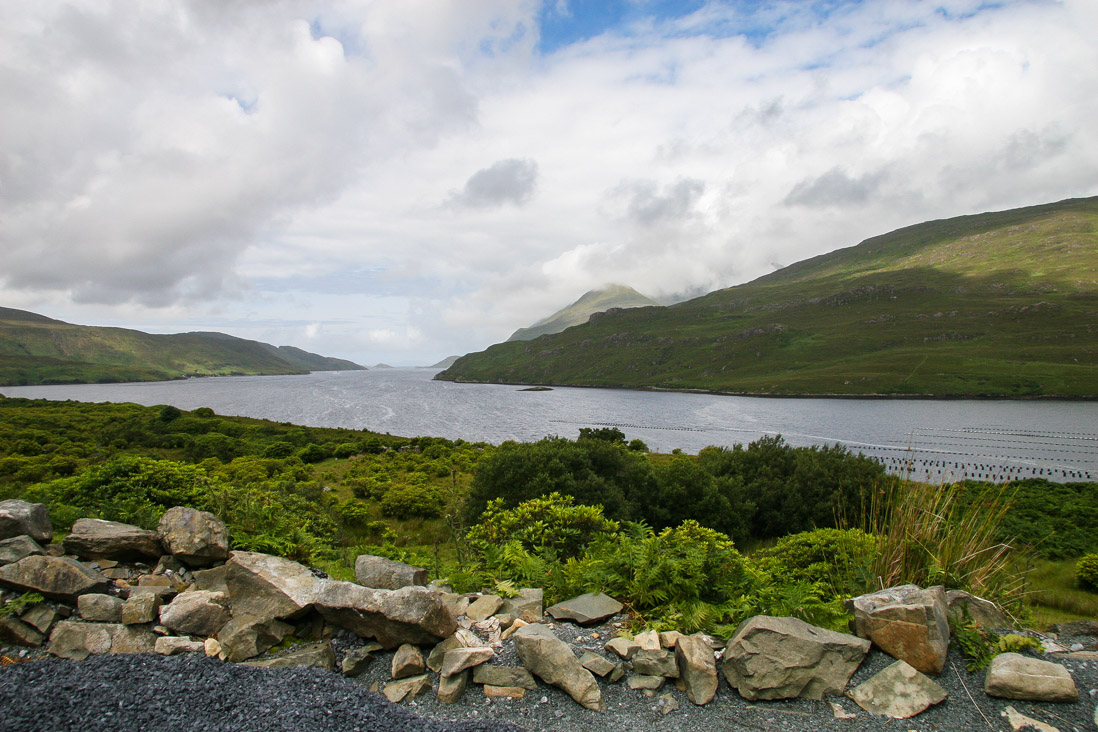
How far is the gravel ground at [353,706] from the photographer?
5172 mm

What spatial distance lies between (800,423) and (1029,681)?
376 feet

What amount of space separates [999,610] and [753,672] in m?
4.46

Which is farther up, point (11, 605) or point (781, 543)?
point (11, 605)

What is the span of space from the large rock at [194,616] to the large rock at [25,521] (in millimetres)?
3471

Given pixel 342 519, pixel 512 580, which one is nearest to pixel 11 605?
pixel 512 580

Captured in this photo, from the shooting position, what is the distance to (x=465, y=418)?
11881cm

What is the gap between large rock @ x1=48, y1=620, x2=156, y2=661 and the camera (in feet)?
21.2

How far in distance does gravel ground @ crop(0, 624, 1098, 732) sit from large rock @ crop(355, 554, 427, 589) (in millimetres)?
1551

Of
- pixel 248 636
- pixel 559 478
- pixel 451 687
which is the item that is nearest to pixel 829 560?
pixel 451 687

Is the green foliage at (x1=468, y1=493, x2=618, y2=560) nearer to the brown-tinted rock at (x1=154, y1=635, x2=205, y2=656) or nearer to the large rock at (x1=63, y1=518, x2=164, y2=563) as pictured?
the brown-tinted rock at (x1=154, y1=635, x2=205, y2=656)

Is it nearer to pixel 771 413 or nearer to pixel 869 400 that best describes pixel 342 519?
pixel 771 413

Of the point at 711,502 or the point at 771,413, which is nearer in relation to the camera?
the point at 711,502

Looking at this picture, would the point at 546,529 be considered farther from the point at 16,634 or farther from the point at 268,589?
the point at 16,634

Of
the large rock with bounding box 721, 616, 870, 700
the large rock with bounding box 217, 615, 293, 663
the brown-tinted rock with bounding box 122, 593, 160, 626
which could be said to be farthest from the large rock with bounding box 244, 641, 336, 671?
the large rock with bounding box 721, 616, 870, 700
